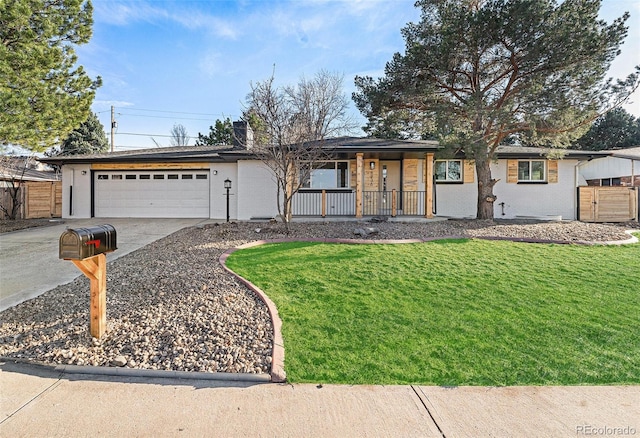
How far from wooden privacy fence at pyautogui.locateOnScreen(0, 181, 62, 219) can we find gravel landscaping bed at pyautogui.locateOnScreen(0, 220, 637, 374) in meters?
12.1

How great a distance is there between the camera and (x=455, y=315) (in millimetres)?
3742

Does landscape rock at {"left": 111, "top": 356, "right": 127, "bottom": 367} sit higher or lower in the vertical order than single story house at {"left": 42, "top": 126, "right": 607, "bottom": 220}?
lower

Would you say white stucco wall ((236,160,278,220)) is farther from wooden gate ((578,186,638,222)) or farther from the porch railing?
wooden gate ((578,186,638,222))

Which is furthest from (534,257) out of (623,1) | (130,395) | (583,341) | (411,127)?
(623,1)

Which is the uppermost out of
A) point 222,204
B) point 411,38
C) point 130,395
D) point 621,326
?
point 411,38

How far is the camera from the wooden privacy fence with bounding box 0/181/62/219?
1433 centimetres

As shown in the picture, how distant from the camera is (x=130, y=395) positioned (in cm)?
244

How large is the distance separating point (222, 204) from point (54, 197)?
27.8 feet

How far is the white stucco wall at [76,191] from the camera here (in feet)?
46.0

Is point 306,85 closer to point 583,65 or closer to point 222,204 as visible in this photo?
point 222,204

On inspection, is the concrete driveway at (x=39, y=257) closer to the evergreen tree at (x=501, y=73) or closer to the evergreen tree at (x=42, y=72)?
the evergreen tree at (x=42, y=72)

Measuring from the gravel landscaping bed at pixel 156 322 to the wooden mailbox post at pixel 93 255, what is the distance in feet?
0.69

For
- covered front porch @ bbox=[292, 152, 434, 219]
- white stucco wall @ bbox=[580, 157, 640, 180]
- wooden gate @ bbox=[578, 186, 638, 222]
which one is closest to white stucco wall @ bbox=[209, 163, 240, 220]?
covered front porch @ bbox=[292, 152, 434, 219]

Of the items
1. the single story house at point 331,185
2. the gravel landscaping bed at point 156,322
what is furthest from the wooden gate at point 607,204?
the gravel landscaping bed at point 156,322
